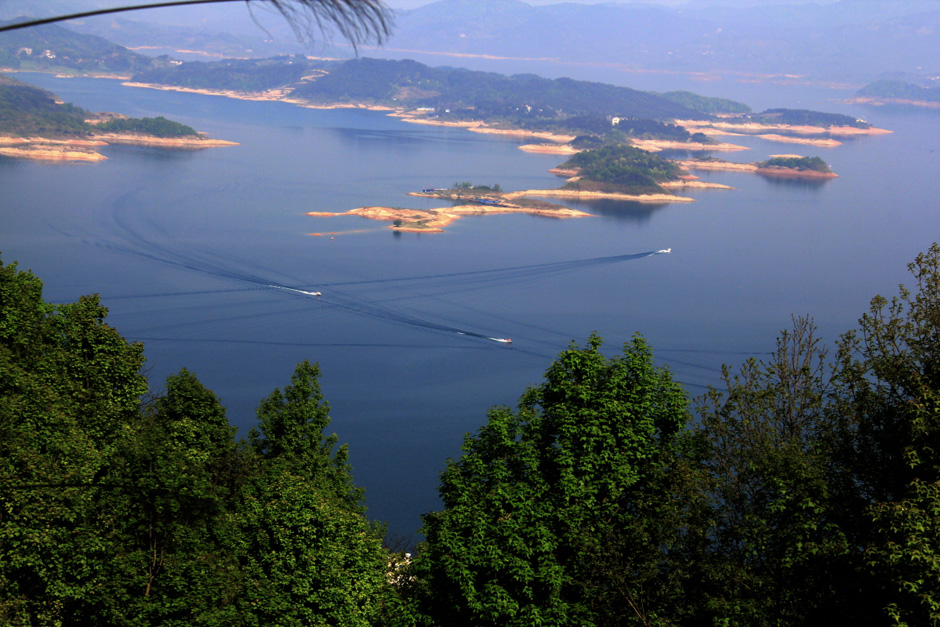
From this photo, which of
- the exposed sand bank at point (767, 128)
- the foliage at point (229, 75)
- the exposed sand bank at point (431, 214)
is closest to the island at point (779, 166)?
the exposed sand bank at point (431, 214)

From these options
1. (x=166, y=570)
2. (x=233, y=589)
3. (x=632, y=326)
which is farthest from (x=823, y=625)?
(x=632, y=326)

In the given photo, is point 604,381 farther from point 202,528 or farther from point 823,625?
point 202,528

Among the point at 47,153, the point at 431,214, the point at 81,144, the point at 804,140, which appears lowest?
the point at 431,214

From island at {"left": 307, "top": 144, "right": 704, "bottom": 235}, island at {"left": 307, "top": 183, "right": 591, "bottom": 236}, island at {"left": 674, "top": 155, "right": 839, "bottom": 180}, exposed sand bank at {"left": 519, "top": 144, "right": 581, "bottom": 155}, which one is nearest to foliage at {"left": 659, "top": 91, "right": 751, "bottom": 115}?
exposed sand bank at {"left": 519, "top": 144, "right": 581, "bottom": 155}

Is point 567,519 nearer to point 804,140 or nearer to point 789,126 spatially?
point 804,140

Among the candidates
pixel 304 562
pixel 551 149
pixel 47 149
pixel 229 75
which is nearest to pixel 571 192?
pixel 551 149

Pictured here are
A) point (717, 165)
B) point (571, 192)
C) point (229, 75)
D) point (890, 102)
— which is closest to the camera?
point (571, 192)

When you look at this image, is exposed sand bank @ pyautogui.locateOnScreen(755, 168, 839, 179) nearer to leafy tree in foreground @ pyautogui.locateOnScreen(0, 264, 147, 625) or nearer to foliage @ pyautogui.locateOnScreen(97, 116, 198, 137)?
foliage @ pyautogui.locateOnScreen(97, 116, 198, 137)
